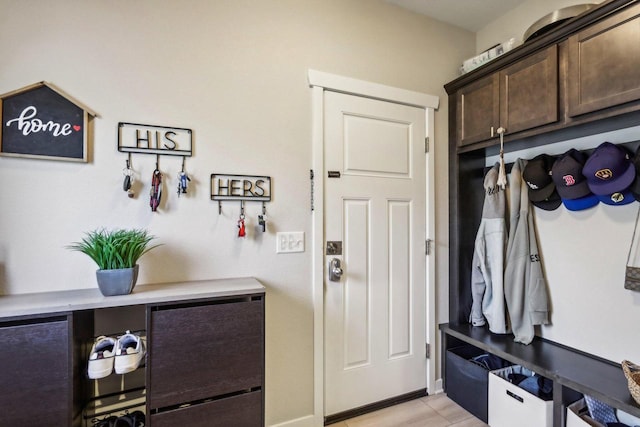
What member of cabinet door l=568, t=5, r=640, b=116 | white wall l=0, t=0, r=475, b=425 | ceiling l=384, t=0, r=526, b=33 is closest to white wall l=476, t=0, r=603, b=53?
ceiling l=384, t=0, r=526, b=33

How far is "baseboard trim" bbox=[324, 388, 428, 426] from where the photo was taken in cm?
184

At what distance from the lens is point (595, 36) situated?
138 centimetres

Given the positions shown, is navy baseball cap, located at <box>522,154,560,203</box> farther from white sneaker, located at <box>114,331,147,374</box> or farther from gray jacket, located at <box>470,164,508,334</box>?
white sneaker, located at <box>114,331,147,374</box>

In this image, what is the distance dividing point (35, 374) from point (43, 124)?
101 cm

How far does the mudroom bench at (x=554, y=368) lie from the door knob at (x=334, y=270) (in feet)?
3.11

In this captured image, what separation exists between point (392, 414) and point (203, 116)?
2162mm

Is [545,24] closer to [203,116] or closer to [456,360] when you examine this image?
[203,116]

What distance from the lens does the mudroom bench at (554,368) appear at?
1.33 m

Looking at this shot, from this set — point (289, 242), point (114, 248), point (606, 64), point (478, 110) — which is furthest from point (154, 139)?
point (606, 64)

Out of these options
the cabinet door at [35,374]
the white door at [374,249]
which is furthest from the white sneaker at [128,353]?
the white door at [374,249]

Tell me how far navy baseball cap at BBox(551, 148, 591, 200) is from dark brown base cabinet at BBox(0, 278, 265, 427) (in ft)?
5.83

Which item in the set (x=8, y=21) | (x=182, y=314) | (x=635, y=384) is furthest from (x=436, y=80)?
(x=8, y=21)

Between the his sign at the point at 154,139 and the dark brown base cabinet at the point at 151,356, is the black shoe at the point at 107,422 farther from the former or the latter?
the his sign at the point at 154,139

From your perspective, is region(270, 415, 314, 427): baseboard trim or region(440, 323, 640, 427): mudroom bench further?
region(270, 415, 314, 427): baseboard trim
